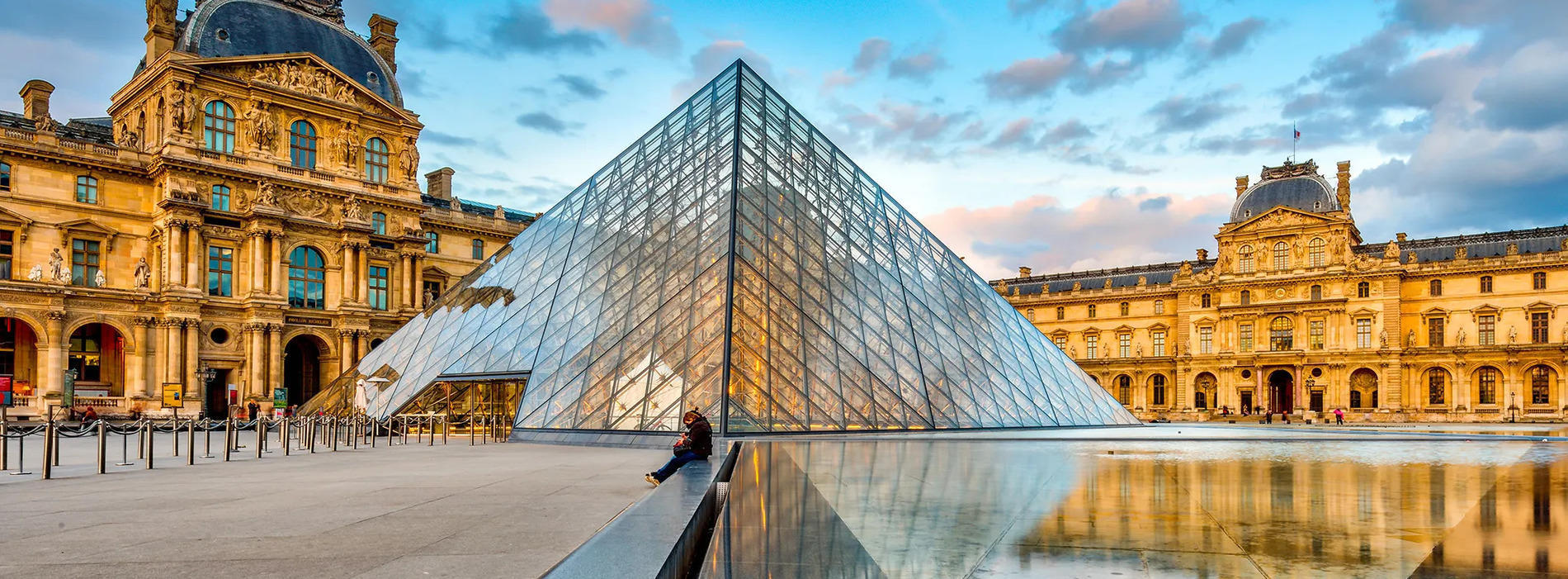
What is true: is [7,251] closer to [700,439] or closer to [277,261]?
[277,261]

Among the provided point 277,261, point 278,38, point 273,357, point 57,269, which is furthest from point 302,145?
point 57,269

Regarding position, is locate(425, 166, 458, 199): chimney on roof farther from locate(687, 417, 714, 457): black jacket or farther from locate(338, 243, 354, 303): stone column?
locate(687, 417, 714, 457): black jacket

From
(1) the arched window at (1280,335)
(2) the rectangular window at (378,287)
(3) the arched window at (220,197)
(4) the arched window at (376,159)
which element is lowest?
(1) the arched window at (1280,335)

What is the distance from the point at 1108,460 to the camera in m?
12.1

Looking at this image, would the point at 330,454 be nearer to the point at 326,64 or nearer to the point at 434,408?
the point at 434,408

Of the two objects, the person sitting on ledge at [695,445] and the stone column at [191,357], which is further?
the stone column at [191,357]

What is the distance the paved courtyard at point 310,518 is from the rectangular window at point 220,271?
1080 inches

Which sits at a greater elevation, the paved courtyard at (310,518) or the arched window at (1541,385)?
the paved courtyard at (310,518)

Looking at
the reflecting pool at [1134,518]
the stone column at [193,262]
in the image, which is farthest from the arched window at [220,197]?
the reflecting pool at [1134,518]

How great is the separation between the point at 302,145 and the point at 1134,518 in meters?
39.7

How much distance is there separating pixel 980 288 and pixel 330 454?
15.3m

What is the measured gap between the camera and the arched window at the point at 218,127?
36875 mm

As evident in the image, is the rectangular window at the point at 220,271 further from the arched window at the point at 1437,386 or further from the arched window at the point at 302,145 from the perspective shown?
the arched window at the point at 1437,386

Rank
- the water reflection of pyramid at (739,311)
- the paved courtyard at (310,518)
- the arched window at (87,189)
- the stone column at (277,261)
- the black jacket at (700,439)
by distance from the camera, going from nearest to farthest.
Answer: the paved courtyard at (310,518) < the black jacket at (700,439) < the water reflection of pyramid at (739,311) < the arched window at (87,189) < the stone column at (277,261)
